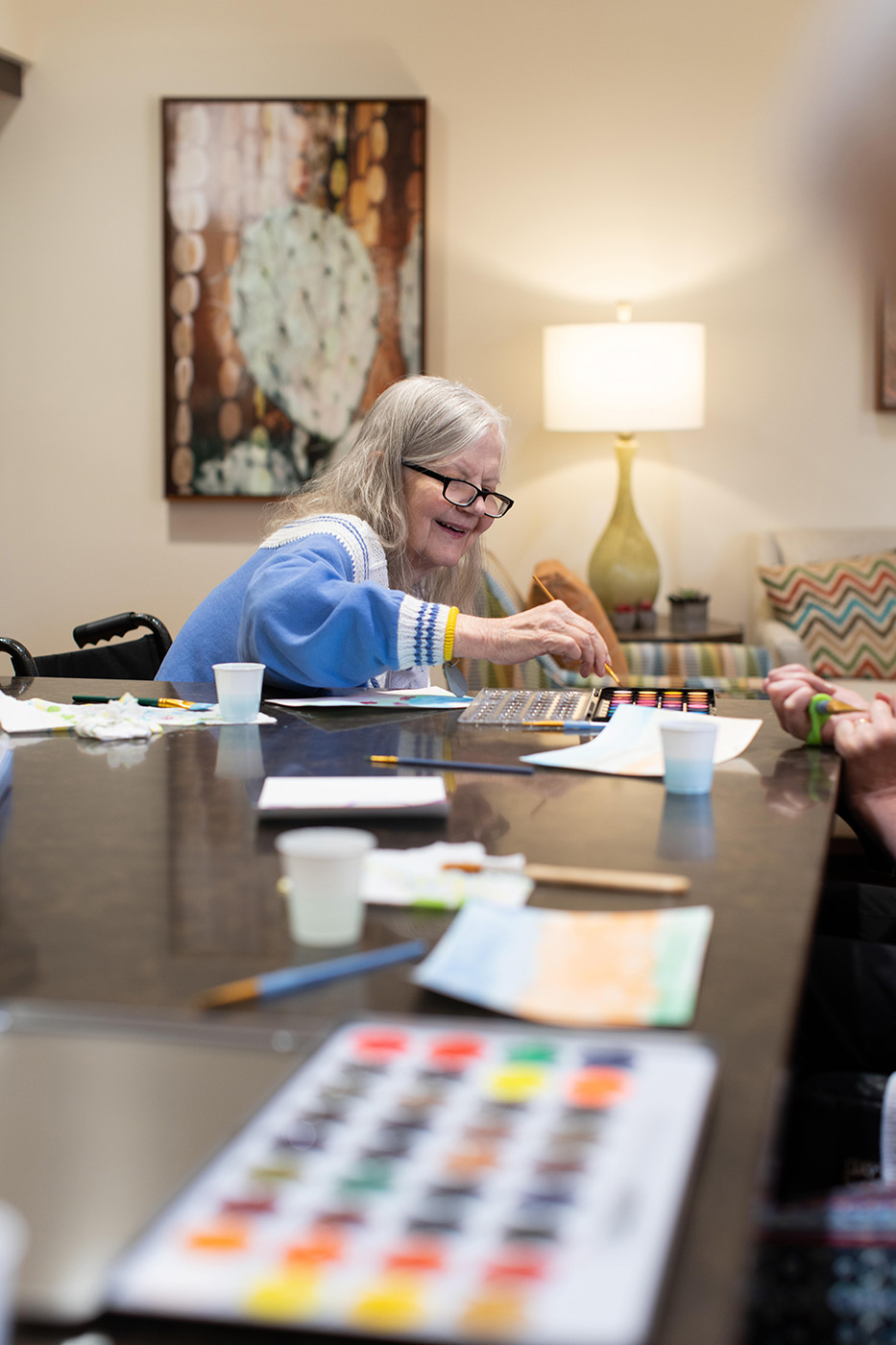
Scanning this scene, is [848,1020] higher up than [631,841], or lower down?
lower down

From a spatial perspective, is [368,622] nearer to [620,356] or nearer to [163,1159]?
[163,1159]

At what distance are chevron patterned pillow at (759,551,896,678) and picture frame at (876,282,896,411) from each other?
24.3 inches

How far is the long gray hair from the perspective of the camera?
2.23 meters

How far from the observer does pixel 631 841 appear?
1.08m

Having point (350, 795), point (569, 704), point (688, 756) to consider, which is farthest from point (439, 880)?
point (569, 704)

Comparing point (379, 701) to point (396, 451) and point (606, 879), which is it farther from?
point (606, 879)

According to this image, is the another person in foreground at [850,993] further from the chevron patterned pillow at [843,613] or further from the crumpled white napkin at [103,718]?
the chevron patterned pillow at [843,613]

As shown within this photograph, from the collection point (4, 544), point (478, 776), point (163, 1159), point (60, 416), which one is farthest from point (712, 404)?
point (163, 1159)

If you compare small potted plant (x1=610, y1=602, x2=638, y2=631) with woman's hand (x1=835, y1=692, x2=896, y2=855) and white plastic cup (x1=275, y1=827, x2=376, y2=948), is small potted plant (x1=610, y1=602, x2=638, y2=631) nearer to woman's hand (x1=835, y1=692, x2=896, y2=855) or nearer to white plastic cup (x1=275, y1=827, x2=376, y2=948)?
woman's hand (x1=835, y1=692, x2=896, y2=855)

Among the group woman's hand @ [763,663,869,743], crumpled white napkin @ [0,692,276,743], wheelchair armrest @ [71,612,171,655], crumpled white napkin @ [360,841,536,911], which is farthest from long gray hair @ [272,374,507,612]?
crumpled white napkin @ [360,841,536,911]

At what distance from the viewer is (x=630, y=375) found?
12.6ft

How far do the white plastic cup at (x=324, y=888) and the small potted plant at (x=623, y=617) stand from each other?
322cm

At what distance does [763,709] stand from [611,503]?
8.65 feet

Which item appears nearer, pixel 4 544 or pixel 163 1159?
pixel 163 1159
